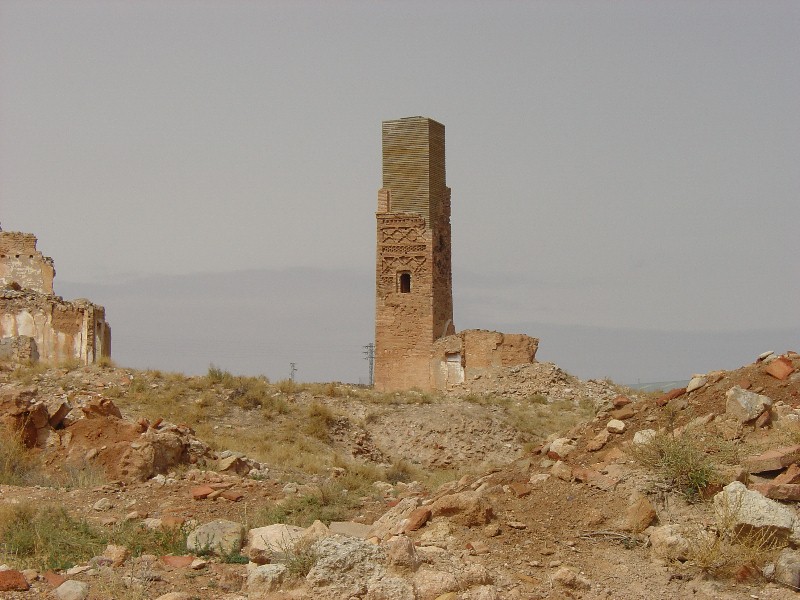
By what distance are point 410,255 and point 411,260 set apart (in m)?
0.16

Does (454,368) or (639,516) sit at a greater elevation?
(454,368)

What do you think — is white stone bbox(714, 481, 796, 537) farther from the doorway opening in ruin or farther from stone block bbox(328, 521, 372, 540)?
the doorway opening in ruin

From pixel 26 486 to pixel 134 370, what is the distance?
11.2m

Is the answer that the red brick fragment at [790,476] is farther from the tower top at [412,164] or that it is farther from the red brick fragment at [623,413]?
the tower top at [412,164]

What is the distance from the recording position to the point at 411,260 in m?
30.2

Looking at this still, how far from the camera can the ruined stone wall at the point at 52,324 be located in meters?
26.4

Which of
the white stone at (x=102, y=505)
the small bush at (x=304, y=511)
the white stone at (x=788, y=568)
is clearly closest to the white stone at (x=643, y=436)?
the white stone at (x=788, y=568)

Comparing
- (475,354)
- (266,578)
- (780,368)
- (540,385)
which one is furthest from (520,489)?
(475,354)

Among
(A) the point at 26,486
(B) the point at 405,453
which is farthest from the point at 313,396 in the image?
(A) the point at 26,486

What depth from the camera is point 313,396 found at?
23.0 meters

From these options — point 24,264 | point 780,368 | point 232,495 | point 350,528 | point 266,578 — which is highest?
point 24,264

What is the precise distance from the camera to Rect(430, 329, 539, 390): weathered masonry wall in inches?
1073

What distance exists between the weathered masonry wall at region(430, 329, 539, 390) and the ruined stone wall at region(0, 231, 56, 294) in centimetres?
1264

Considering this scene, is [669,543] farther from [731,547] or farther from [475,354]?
[475,354]
